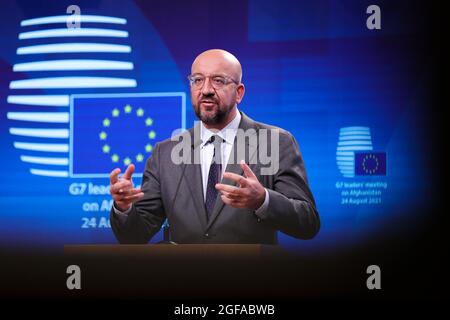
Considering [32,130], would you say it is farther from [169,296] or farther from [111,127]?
[169,296]

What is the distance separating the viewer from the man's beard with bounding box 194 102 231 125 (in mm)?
3479

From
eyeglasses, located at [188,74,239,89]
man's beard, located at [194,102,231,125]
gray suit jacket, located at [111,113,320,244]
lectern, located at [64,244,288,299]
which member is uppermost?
eyeglasses, located at [188,74,239,89]

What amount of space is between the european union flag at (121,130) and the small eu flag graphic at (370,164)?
884 mm

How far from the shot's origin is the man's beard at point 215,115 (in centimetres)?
348

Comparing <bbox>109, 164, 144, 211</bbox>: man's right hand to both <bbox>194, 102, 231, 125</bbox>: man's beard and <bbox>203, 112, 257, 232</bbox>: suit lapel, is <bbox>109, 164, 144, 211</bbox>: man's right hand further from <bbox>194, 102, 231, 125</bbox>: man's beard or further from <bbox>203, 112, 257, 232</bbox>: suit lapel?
<bbox>194, 102, 231, 125</bbox>: man's beard

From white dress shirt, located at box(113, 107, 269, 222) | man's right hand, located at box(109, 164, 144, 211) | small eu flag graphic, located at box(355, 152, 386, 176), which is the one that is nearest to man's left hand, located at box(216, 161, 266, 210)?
man's right hand, located at box(109, 164, 144, 211)

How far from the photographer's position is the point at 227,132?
11.5 feet

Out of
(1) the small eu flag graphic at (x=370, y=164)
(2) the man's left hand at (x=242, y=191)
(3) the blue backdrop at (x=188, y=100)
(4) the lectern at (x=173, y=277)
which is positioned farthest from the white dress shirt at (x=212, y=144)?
(1) the small eu flag graphic at (x=370, y=164)

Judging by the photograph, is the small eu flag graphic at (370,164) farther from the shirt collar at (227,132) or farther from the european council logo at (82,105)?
the european council logo at (82,105)

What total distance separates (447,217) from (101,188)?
65.3 inches

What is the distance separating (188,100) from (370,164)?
0.93m

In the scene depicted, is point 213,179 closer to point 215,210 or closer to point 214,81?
point 215,210

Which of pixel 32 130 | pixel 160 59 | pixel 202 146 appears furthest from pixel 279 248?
pixel 32 130

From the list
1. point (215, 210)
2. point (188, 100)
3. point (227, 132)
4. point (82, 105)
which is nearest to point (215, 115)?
point (227, 132)
